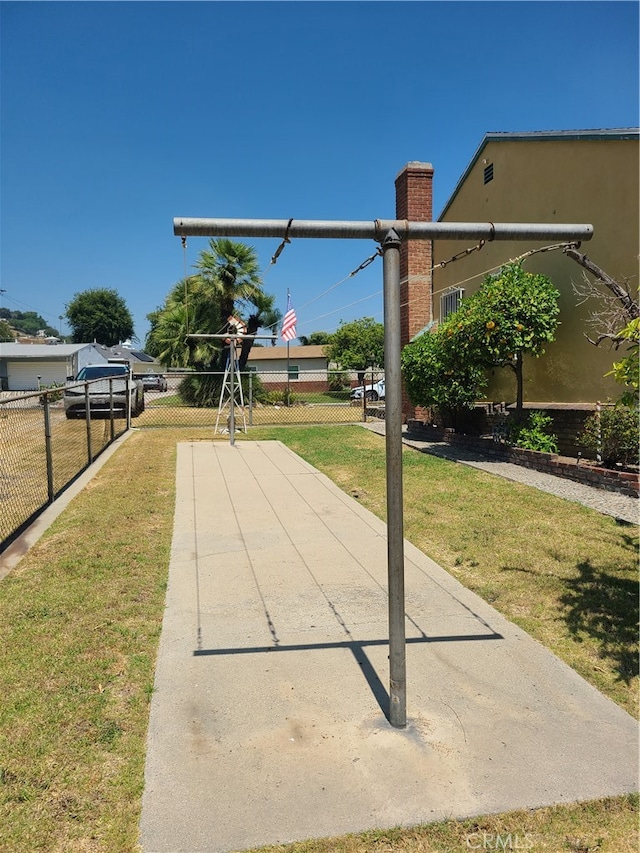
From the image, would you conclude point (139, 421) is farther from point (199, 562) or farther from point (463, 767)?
point (463, 767)

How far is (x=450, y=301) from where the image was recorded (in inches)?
606

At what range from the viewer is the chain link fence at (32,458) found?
6.54 meters

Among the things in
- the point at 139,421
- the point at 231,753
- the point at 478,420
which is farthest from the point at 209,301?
the point at 231,753

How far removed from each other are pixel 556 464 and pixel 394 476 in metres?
6.88

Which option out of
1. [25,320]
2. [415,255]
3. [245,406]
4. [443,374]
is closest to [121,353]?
[245,406]

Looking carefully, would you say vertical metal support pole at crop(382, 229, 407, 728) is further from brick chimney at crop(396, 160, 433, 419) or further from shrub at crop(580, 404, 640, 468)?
brick chimney at crop(396, 160, 433, 419)

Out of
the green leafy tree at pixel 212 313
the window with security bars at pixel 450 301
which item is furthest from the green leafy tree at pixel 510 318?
the green leafy tree at pixel 212 313

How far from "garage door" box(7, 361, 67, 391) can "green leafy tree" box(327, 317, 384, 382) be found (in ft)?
68.0

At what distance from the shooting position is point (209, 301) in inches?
1022

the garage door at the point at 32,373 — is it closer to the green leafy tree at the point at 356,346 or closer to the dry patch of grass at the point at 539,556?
the green leafy tree at the point at 356,346

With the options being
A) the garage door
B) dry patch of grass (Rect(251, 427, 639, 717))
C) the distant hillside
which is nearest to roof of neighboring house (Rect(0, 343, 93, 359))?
the garage door

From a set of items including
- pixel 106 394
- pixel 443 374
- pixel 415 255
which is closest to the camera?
pixel 443 374

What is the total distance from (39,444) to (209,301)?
61.4ft

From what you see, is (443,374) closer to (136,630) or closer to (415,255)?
(415,255)
